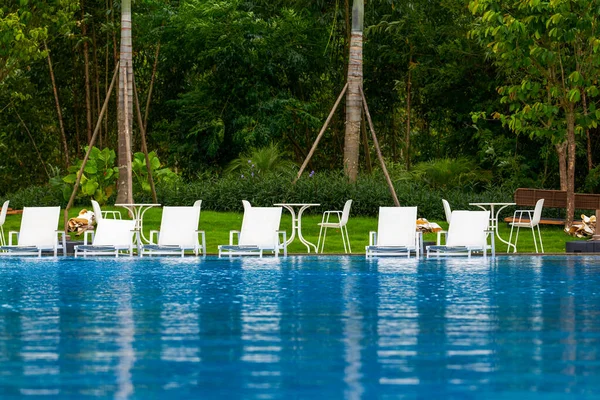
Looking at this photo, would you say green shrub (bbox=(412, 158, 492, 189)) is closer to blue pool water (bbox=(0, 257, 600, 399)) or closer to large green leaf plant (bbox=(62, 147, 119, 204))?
large green leaf plant (bbox=(62, 147, 119, 204))

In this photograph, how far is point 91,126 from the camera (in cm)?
3225

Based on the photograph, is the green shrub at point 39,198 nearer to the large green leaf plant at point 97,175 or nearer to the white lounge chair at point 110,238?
the large green leaf plant at point 97,175

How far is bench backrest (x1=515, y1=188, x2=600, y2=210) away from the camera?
Answer: 19.5 m

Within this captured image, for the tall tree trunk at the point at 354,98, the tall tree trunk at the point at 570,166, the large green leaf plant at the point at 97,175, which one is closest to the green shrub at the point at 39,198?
the large green leaf plant at the point at 97,175

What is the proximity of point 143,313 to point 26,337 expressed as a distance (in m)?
1.67

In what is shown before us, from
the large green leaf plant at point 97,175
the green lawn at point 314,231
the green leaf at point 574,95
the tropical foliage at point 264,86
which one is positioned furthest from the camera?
the tropical foliage at point 264,86

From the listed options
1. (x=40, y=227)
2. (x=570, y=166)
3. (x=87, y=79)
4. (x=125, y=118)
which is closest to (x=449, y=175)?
(x=570, y=166)

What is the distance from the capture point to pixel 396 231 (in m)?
16.0

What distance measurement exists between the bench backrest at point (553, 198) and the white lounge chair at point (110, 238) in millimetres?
7276

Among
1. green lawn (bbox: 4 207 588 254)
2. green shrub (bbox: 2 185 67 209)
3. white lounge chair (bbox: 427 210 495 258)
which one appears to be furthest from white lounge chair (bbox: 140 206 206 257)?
green shrub (bbox: 2 185 67 209)

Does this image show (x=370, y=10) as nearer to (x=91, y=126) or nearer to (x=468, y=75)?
(x=468, y=75)

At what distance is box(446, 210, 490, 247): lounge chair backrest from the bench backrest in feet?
13.1

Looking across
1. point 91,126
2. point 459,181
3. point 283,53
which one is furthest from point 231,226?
point 91,126

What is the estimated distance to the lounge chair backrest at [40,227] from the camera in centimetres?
1667
